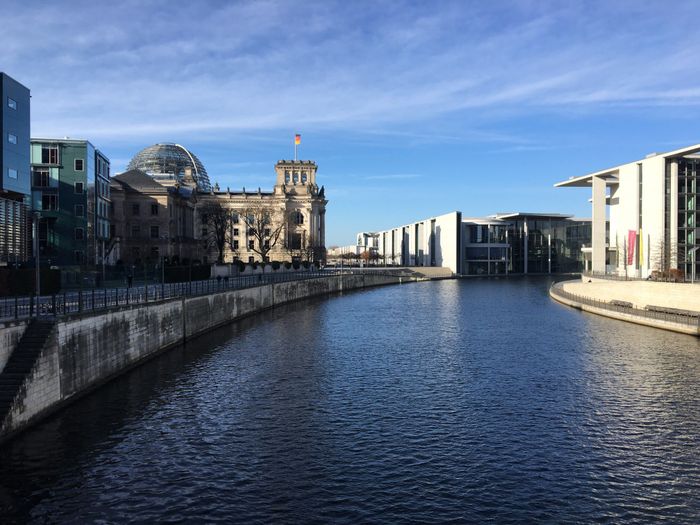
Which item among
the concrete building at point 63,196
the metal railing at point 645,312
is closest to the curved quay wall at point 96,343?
the concrete building at point 63,196

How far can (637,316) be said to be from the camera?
57875mm

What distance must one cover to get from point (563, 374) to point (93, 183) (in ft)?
230

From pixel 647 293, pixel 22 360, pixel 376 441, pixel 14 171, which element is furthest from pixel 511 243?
pixel 22 360

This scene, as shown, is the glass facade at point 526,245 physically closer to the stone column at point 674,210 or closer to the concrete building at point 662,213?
the concrete building at point 662,213

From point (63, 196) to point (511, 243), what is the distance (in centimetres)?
13646

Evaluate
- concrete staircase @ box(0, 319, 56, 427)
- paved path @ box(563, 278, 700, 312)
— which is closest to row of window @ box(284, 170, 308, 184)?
paved path @ box(563, 278, 700, 312)

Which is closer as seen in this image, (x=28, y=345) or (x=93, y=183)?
(x=28, y=345)

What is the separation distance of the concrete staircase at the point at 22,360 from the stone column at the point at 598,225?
111m

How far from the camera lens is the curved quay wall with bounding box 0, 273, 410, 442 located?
77.8 ft

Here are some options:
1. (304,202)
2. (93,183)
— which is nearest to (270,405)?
(93,183)

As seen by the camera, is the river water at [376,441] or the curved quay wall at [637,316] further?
the curved quay wall at [637,316]

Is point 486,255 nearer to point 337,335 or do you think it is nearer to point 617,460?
point 337,335

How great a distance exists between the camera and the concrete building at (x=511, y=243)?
173875mm

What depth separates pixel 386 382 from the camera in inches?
1291
